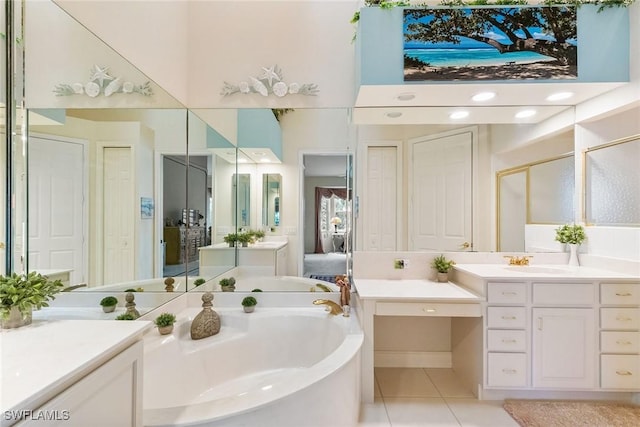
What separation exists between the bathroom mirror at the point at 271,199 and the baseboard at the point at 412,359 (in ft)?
4.86

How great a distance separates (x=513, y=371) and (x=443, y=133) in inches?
71.1

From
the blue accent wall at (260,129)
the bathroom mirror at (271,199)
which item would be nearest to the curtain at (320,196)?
the bathroom mirror at (271,199)

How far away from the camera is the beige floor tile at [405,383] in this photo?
83.7 inches

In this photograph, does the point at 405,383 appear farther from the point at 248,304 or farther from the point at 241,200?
the point at 241,200

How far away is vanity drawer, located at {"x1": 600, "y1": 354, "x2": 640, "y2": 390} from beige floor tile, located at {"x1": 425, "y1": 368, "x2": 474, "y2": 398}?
2.75 feet

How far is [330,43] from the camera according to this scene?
241cm

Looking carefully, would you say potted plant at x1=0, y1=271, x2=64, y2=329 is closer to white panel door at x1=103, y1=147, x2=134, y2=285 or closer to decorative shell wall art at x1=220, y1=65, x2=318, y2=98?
white panel door at x1=103, y1=147, x2=134, y2=285

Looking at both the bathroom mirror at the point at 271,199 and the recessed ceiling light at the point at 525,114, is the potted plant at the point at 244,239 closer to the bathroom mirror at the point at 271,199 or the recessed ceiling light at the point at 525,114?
the bathroom mirror at the point at 271,199

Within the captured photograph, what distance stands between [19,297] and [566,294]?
283 cm

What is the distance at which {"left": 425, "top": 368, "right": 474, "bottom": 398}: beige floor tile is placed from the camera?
211 cm

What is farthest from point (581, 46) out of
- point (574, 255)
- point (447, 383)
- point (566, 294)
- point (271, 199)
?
point (447, 383)

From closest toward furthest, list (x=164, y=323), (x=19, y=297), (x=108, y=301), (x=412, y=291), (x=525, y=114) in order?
(x=19, y=297) → (x=108, y=301) → (x=164, y=323) → (x=412, y=291) → (x=525, y=114)

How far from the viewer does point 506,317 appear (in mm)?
1935

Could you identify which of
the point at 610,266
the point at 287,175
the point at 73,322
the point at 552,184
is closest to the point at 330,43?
the point at 287,175
